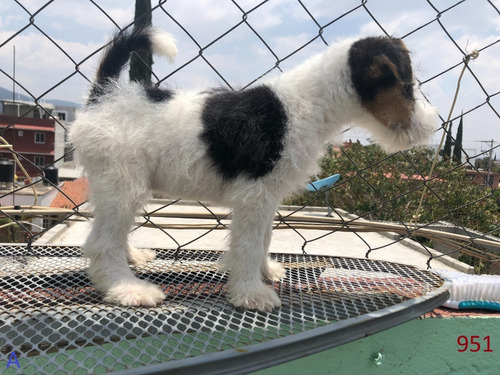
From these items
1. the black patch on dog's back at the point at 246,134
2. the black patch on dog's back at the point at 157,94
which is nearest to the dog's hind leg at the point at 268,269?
the black patch on dog's back at the point at 246,134

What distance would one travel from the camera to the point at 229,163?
1726 mm

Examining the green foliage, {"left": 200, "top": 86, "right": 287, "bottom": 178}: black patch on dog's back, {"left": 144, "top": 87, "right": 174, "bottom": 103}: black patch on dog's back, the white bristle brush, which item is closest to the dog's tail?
{"left": 144, "top": 87, "right": 174, "bottom": 103}: black patch on dog's back

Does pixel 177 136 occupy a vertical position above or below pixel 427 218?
above

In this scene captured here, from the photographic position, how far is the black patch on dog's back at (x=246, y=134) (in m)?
1.68

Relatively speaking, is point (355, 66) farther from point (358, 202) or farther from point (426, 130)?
point (358, 202)

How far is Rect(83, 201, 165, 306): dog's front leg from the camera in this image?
170 centimetres

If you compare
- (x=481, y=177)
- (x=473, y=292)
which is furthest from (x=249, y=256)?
(x=481, y=177)

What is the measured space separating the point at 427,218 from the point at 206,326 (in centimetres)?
704

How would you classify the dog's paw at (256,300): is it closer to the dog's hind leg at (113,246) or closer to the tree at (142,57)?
the dog's hind leg at (113,246)

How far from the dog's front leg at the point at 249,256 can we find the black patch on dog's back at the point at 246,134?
0.15m

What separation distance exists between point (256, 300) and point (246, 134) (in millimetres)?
685

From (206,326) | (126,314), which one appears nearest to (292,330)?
(206,326)

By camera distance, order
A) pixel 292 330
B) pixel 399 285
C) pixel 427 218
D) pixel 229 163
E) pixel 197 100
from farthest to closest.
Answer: pixel 427 218 → pixel 399 285 → pixel 197 100 → pixel 229 163 → pixel 292 330

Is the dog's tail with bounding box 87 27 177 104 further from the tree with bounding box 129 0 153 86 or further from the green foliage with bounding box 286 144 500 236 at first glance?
the green foliage with bounding box 286 144 500 236
